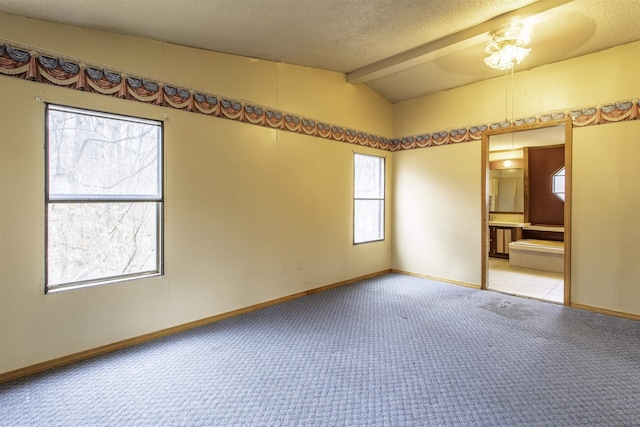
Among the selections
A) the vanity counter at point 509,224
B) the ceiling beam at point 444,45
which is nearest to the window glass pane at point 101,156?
the ceiling beam at point 444,45

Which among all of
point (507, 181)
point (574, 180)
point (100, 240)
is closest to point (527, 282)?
point (574, 180)

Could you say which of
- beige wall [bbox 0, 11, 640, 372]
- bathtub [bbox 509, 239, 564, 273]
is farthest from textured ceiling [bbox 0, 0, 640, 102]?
bathtub [bbox 509, 239, 564, 273]

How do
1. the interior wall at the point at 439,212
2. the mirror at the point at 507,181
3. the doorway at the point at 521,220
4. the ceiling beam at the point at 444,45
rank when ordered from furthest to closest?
the mirror at the point at 507,181 → the interior wall at the point at 439,212 → the doorway at the point at 521,220 → the ceiling beam at the point at 444,45

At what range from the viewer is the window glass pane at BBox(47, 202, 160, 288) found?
241cm

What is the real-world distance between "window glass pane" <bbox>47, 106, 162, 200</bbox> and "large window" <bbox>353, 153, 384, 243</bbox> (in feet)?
9.14

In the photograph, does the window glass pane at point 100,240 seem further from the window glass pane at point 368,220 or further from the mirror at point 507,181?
the mirror at point 507,181

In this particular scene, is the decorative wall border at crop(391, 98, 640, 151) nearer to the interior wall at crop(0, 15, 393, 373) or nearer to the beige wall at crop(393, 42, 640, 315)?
the beige wall at crop(393, 42, 640, 315)

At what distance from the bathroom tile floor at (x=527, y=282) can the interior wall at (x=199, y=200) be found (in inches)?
74.2

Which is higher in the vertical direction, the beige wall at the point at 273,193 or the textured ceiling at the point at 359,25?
the textured ceiling at the point at 359,25

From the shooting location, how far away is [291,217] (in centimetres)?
392

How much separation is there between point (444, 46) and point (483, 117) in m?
1.42

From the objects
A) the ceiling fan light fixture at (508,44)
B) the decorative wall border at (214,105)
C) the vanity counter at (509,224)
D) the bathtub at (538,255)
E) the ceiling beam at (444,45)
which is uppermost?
the ceiling beam at (444,45)

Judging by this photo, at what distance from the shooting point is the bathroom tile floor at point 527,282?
13.6 ft

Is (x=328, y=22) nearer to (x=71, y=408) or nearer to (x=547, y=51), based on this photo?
(x=547, y=51)
